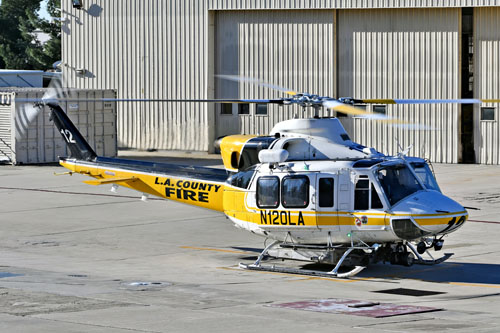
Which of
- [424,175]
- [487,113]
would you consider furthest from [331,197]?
[487,113]

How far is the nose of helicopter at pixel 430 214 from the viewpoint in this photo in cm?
1551

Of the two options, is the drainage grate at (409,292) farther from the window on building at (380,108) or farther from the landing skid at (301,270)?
the window on building at (380,108)

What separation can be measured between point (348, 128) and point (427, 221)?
23296mm

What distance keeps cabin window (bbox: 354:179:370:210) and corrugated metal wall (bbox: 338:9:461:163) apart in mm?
19787

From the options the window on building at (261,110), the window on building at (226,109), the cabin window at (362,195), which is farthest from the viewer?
the window on building at (226,109)

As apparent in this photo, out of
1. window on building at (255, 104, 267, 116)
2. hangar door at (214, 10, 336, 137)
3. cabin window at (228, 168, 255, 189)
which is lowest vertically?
cabin window at (228, 168, 255, 189)

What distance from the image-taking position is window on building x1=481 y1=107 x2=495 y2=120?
118 ft

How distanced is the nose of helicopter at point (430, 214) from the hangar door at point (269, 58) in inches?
899

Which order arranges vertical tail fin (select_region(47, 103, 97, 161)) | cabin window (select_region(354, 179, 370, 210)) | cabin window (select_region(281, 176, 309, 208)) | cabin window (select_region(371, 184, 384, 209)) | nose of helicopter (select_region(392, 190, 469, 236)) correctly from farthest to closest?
vertical tail fin (select_region(47, 103, 97, 161)), cabin window (select_region(281, 176, 309, 208)), cabin window (select_region(354, 179, 370, 210)), cabin window (select_region(371, 184, 384, 209)), nose of helicopter (select_region(392, 190, 469, 236))

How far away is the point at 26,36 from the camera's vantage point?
8162cm

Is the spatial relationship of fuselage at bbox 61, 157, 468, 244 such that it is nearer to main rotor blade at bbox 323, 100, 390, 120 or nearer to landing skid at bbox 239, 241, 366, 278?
landing skid at bbox 239, 241, 366, 278

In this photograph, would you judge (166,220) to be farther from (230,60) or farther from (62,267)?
(230,60)

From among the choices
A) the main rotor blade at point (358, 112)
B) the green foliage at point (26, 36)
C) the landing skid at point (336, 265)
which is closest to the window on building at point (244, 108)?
→ the landing skid at point (336, 265)

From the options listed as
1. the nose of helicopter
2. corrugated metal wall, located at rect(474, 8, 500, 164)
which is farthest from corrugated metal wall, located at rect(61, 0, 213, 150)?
the nose of helicopter
